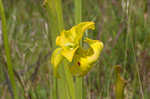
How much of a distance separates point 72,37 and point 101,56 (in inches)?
41.6

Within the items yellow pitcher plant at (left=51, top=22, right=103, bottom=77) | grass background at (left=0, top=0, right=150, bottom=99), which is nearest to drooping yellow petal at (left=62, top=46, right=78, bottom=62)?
yellow pitcher plant at (left=51, top=22, right=103, bottom=77)

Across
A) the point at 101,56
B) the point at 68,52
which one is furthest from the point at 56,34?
the point at 101,56

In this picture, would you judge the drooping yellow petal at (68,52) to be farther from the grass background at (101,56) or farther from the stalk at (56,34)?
the grass background at (101,56)

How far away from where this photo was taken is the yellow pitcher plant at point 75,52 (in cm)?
89

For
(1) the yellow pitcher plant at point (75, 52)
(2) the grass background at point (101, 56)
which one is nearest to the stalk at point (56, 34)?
(1) the yellow pitcher plant at point (75, 52)

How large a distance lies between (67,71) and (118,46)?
1138 mm

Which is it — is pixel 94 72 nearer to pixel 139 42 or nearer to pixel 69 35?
pixel 139 42

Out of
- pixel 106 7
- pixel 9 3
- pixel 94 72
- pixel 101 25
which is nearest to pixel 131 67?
pixel 94 72

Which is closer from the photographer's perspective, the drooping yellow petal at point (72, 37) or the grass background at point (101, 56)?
the drooping yellow petal at point (72, 37)

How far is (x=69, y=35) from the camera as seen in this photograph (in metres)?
0.97

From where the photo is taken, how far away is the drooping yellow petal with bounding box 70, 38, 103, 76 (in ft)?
2.92

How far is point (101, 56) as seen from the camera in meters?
2.02

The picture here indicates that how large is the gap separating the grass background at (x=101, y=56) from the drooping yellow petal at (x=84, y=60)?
0.40 metres

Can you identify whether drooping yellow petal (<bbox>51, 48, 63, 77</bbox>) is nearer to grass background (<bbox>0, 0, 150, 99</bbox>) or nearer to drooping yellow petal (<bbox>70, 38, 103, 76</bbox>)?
drooping yellow petal (<bbox>70, 38, 103, 76</bbox>)
